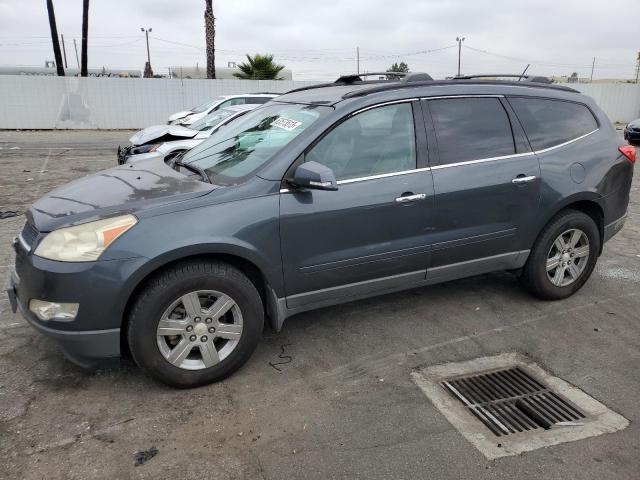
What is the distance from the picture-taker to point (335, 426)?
2812mm

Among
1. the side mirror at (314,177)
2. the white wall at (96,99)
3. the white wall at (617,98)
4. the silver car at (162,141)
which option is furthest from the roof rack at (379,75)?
the white wall at (617,98)

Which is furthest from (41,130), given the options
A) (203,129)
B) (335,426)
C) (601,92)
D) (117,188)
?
(601,92)

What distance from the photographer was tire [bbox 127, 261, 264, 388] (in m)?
2.90

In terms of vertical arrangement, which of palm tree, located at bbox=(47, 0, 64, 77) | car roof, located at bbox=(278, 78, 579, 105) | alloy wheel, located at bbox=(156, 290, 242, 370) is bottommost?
alloy wheel, located at bbox=(156, 290, 242, 370)

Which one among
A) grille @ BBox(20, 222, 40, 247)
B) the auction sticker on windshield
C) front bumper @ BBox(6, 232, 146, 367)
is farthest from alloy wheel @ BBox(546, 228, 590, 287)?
grille @ BBox(20, 222, 40, 247)

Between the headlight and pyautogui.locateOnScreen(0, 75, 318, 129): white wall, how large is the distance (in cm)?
2239

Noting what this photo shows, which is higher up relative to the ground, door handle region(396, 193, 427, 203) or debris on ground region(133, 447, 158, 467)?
door handle region(396, 193, 427, 203)

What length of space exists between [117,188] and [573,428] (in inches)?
120

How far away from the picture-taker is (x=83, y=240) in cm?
281

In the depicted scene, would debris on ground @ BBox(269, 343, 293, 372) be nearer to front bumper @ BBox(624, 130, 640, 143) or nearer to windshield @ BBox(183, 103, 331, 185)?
windshield @ BBox(183, 103, 331, 185)

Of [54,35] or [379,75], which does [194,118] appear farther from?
[54,35]

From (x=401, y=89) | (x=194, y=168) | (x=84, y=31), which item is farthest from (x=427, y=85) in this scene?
(x=84, y=31)

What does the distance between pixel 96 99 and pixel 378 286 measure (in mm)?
22736

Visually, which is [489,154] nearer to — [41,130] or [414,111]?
[414,111]
